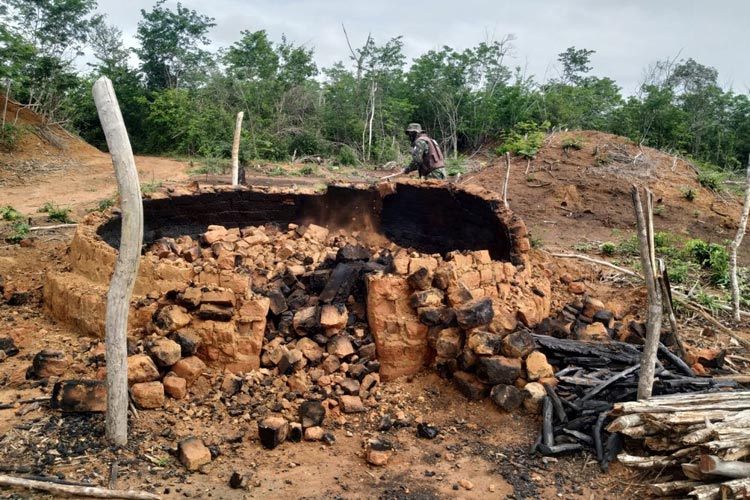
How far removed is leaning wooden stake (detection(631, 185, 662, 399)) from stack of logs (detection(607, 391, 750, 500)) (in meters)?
0.14

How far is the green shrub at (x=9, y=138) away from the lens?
47.1 feet

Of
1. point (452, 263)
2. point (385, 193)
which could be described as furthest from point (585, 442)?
point (385, 193)

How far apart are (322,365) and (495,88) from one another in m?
20.7

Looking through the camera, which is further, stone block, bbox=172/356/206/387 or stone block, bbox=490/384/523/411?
stone block, bbox=172/356/206/387

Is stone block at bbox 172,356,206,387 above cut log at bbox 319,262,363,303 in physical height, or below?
below

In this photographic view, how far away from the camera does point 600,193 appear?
12.2 meters

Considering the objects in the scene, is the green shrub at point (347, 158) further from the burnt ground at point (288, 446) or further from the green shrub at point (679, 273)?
the burnt ground at point (288, 446)

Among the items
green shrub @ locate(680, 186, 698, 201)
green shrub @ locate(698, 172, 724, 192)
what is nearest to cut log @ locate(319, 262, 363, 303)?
green shrub @ locate(680, 186, 698, 201)

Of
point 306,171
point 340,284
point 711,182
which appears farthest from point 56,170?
point 711,182

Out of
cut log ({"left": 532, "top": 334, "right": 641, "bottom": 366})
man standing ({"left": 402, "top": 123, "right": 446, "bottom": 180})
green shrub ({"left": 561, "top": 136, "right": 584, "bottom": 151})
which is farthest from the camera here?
green shrub ({"left": 561, "top": 136, "right": 584, "bottom": 151})

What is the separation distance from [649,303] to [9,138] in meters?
16.0

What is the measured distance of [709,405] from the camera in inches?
137

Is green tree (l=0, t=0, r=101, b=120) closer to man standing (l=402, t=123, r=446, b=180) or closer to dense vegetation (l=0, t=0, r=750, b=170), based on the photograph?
dense vegetation (l=0, t=0, r=750, b=170)

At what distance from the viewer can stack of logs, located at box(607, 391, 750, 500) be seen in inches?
115
